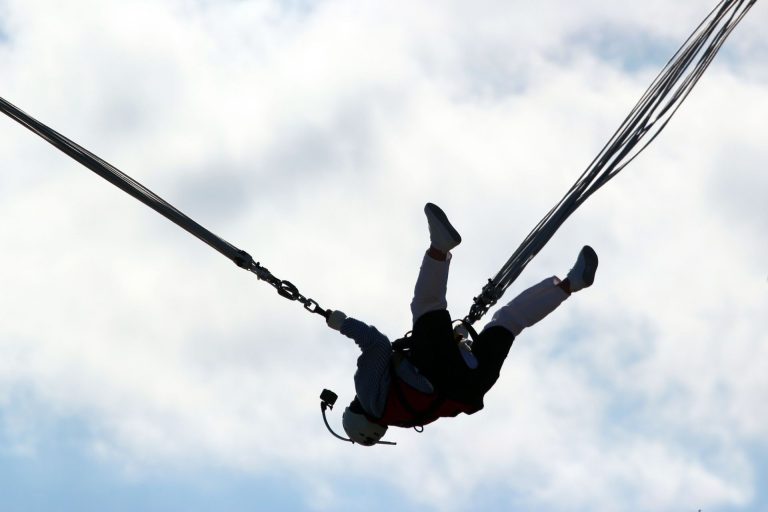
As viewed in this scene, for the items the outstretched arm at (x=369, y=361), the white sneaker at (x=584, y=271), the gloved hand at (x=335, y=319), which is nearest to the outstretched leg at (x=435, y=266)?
the outstretched arm at (x=369, y=361)

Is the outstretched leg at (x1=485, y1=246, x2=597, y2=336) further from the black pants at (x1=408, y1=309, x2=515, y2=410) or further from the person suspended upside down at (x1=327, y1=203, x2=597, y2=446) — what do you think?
the black pants at (x1=408, y1=309, x2=515, y2=410)

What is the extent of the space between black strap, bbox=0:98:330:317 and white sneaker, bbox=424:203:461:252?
0.93 metres

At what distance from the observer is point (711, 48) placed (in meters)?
11.2

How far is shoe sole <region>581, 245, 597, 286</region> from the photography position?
40.5ft

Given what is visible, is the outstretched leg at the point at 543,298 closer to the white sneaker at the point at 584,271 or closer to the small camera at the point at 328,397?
the white sneaker at the point at 584,271

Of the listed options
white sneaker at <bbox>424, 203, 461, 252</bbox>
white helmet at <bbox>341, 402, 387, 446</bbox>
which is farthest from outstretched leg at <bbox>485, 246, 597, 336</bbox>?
white helmet at <bbox>341, 402, 387, 446</bbox>

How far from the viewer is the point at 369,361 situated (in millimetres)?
11609

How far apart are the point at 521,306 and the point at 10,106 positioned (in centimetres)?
411

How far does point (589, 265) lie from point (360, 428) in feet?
7.12

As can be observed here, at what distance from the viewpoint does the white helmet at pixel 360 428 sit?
1193 centimetres

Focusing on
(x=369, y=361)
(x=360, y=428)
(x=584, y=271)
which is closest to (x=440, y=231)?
(x=369, y=361)

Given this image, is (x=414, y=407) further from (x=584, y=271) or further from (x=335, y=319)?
(x=584, y=271)

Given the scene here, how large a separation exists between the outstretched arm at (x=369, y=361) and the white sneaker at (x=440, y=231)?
0.77m

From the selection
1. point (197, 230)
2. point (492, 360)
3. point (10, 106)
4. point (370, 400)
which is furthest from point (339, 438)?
point (10, 106)
